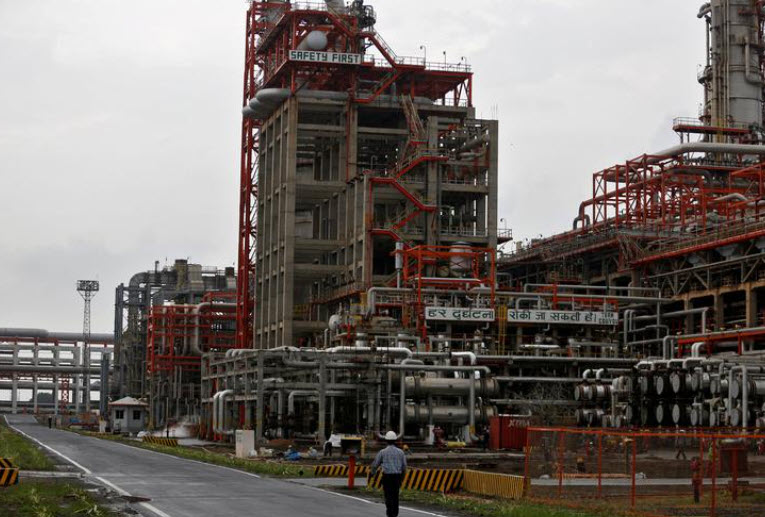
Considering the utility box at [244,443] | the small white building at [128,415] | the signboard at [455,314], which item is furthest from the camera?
the small white building at [128,415]

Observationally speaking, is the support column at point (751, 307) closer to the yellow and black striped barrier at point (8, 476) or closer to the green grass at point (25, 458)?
the green grass at point (25, 458)

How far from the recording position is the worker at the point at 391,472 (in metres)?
26.5

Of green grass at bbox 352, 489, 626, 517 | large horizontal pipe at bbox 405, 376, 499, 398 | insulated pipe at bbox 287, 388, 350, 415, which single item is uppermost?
large horizontal pipe at bbox 405, 376, 499, 398

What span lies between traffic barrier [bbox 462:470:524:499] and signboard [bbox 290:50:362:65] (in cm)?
7783

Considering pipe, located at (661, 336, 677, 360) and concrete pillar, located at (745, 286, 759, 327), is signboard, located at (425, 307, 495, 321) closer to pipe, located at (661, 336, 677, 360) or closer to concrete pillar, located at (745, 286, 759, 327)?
pipe, located at (661, 336, 677, 360)

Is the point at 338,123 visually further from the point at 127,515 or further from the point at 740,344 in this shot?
the point at 127,515

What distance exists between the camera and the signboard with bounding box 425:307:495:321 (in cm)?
8244

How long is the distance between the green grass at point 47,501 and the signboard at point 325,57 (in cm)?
7770

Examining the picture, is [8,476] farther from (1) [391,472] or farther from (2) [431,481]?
(1) [391,472]

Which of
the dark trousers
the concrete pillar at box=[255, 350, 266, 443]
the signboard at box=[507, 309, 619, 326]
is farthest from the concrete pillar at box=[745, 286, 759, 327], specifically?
the dark trousers

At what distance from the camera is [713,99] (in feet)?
414

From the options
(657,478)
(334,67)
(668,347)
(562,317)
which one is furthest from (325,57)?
(657,478)

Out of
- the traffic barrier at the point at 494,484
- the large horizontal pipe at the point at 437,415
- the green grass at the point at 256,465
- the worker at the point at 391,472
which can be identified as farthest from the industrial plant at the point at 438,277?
the worker at the point at 391,472

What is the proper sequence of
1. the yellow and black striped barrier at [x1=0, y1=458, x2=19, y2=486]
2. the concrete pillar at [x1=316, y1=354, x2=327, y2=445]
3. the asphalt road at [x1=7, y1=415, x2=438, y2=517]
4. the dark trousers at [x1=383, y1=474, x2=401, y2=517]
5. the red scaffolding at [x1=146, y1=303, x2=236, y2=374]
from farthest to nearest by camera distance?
the red scaffolding at [x1=146, y1=303, x2=236, y2=374], the concrete pillar at [x1=316, y1=354, x2=327, y2=445], the yellow and black striped barrier at [x1=0, y1=458, x2=19, y2=486], the asphalt road at [x1=7, y1=415, x2=438, y2=517], the dark trousers at [x1=383, y1=474, x2=401, y2=517]
